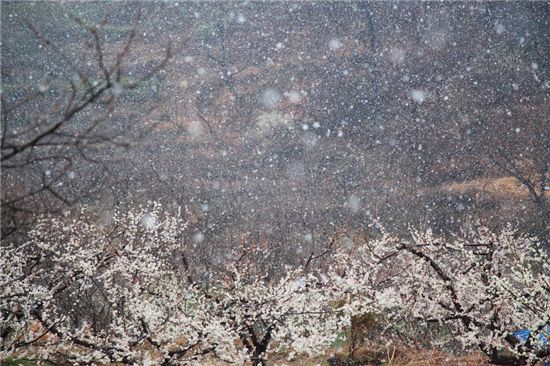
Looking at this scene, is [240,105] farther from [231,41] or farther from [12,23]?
[12,23]

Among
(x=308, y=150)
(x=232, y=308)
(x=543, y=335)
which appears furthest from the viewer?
(x=308, y=150)

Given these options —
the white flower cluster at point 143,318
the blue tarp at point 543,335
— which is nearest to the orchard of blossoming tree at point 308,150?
the white flower cluster at point 143,318

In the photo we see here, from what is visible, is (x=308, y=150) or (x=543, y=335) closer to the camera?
(x=543, y=335)

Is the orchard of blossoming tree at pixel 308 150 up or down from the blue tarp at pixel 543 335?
up

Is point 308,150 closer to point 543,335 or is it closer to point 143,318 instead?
point 143,318

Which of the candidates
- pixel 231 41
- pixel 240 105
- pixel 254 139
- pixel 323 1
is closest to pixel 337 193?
pixel 254 139

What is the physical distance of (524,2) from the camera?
168 feet

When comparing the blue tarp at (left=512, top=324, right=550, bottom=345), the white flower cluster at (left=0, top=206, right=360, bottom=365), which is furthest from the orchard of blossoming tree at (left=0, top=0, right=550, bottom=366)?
the blue tarp at (left=512, top=324, right=550, bottom=345)

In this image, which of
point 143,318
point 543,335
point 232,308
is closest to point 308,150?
point 232,308

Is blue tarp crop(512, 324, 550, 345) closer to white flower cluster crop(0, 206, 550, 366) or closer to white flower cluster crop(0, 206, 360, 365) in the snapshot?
white flower cluster crop(0, 206, 550, 366)

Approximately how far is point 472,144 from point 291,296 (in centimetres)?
3609

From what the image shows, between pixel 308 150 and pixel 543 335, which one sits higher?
pixel 308 150

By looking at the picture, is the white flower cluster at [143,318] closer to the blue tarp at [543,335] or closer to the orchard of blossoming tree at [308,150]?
the orchard of blossoming tree at [308,150]

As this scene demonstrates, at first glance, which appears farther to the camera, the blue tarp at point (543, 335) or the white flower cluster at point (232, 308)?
the white flower cluster at point (232, 308)
